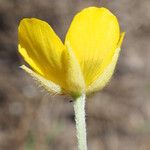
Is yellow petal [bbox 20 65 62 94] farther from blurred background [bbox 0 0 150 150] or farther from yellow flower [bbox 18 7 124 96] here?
blurred background [bbox 0 0 150 150]

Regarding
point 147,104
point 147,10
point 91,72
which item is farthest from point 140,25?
point 91,72

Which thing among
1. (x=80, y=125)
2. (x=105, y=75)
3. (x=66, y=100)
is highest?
(x=66, y=100)

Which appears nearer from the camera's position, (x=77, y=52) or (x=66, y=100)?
(x=77, y=52)

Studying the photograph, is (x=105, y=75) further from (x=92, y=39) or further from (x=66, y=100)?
(x=66, y=100)

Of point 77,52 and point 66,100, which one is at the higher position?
point 66,100

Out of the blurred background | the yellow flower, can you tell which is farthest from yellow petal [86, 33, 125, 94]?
the blurred background

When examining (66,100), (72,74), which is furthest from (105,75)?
(66,100)

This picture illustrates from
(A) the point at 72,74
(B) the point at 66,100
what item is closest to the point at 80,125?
(A) the point at 72,74
